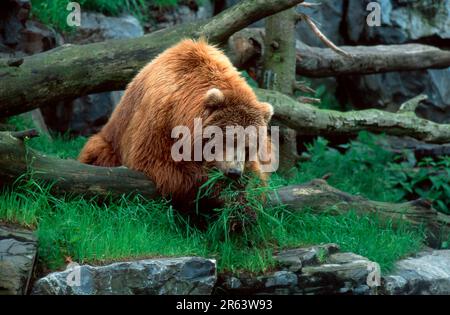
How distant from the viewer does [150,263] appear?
4805 millimetres

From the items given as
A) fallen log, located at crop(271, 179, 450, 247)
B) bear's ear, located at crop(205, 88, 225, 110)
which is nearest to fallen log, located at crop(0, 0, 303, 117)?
bear's ear, located at crop(205, 88, 225, 110)

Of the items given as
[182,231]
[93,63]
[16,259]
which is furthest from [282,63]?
[16,259]

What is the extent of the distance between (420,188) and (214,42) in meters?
3.20

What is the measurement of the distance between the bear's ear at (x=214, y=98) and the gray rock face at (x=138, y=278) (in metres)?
1.29

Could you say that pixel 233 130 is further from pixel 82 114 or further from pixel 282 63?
pixel 82 114

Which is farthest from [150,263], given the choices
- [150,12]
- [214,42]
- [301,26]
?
[301,26]

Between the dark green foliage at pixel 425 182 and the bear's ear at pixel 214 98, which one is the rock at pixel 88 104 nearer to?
the dark green foliage at pixel 425 182

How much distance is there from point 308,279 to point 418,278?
112cm

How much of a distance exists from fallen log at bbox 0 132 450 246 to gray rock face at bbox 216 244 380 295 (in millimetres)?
723

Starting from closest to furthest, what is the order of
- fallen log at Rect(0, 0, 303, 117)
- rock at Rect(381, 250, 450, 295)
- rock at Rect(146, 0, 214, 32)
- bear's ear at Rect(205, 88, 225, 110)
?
bear's ear at Rect(205, 88, 225, 110)
rock at Rect(381, 250, 450, 295)
fallen log at Rect(0, 0, 303, 117)
rock at Rect(146, 0, 214, 32)

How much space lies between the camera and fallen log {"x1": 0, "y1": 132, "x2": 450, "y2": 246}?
17.6ft

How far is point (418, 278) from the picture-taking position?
5.73m

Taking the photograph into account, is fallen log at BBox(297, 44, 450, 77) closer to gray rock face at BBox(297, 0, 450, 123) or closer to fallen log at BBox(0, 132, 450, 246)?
gray rock face at BBox(297, 0, 450, 123)

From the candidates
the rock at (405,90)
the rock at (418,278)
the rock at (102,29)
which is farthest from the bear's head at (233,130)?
the rock at (405,90)
